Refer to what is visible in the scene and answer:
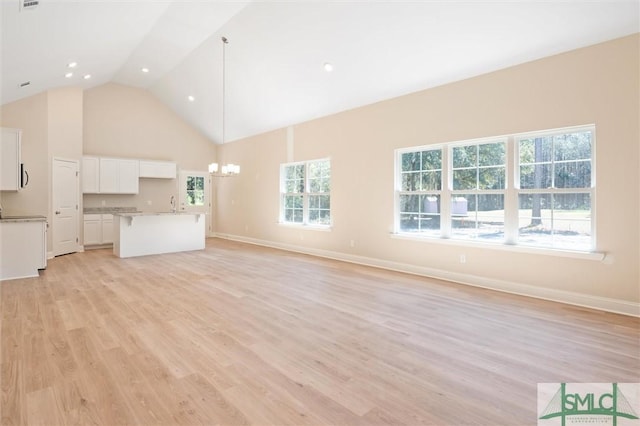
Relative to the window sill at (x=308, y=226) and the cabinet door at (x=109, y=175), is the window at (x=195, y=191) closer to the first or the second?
the cabinet door at (x=109, y=175)

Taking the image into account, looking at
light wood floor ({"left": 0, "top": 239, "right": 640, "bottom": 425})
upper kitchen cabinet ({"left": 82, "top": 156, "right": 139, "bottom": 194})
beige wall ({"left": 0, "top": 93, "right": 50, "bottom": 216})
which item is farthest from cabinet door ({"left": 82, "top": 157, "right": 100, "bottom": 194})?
light wood floor ({"left": 0, "top": 239, "right": 640, "bottom": 425})

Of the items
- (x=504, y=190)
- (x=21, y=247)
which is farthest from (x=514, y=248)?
(x=21, y=247)

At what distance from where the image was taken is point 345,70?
5500 mm

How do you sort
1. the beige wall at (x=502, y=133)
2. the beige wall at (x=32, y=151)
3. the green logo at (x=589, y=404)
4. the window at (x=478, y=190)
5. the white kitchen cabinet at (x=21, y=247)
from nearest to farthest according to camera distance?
1. the green logo at (x=589, y=404)
2. the beige wall at (x=502, y=133)
3. the window at (x=478, y=190)
4. the white kitchen cabinet at (x=21, y=247)
5. the beige wall at (x=32, y=151)

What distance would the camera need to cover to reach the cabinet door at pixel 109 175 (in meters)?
8.13

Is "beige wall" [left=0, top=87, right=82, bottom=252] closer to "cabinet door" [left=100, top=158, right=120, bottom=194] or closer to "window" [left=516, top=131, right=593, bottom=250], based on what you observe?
"cabinet door" [left=100, top=158, right=120, bottom=194]

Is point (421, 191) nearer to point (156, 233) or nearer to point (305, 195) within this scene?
point (305, 195)

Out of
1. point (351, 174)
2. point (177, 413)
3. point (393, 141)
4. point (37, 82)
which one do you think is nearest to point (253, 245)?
point (351, 174)

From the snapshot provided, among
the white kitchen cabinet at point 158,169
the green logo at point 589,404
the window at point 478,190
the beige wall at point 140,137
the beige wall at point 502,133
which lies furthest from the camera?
the white kitchen cabinet at point 158,169

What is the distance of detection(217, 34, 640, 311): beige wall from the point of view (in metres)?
3.56

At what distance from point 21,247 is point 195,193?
5327mm

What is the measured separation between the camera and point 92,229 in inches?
315

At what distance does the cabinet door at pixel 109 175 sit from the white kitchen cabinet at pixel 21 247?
3.20 meters

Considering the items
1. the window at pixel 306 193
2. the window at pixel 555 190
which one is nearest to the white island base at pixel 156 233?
the window at pixel 306 193
